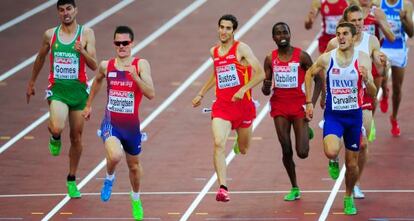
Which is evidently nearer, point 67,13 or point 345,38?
point 345,38

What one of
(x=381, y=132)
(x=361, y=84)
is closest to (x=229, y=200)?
(x=361, y=84)

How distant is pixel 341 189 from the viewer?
1981cm

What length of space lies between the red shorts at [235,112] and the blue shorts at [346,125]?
3.65ft

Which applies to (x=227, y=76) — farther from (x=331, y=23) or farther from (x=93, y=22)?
(x=93, y=22)

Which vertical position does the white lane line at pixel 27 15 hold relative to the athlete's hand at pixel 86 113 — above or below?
above

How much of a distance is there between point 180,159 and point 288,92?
3173 millimetres

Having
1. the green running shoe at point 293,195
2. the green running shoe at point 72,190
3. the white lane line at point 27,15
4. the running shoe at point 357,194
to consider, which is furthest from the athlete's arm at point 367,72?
the white lane line at point 27,15

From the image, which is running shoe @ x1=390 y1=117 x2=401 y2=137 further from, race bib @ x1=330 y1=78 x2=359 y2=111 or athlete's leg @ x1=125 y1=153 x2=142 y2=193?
athlete's leg @ x1=125 y1=153 x2=142 y2=193

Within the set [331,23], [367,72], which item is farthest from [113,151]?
[331,23]

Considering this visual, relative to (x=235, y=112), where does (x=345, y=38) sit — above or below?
above

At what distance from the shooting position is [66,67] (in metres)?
19.4

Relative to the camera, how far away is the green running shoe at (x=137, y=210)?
18031mm

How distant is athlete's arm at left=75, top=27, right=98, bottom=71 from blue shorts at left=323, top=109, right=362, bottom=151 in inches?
123

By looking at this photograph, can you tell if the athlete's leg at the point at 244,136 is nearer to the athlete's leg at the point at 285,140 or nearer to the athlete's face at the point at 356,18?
the athlete's leg at the point at 285,140
